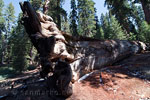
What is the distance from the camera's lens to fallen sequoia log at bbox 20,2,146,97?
4.23m

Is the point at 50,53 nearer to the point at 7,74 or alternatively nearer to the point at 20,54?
the point at 20,54

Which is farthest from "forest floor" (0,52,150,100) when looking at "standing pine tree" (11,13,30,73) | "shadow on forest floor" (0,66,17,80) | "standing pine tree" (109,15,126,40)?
"standing pine tree" (109,15,126,40)

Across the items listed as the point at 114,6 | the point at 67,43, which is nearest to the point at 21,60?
the point at 67,43

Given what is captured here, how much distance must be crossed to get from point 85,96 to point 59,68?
149 centimetres

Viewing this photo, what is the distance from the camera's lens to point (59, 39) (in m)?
5.11

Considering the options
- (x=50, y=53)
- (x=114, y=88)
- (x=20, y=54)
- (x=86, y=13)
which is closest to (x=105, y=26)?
(x=86, y=13)

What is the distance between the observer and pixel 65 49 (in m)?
5.21

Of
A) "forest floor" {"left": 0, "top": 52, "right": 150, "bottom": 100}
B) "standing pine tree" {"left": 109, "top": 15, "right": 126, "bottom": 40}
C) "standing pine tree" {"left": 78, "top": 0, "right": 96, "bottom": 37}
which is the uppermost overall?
"standing pine tree" {"left": 78, "top": 0, "right": 96, "bottom": 37}

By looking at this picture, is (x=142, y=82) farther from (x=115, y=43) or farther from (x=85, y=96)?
(x=115, y=43)

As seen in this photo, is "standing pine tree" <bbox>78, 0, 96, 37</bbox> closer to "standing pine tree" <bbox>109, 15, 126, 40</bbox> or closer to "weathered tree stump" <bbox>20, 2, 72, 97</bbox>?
"standing pine tree" <bbox>109, 15, 126, 40</bbox>

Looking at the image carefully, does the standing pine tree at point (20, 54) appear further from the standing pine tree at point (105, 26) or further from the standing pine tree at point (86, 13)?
the standing pine tree at point (105, 26)

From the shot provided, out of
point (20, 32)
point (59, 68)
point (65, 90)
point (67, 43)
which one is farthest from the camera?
point (20, 32)

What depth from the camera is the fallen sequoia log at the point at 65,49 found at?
167 inches

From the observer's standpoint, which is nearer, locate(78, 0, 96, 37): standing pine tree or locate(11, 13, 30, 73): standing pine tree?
locate(11, 13, 30, 73): standing pine tree
